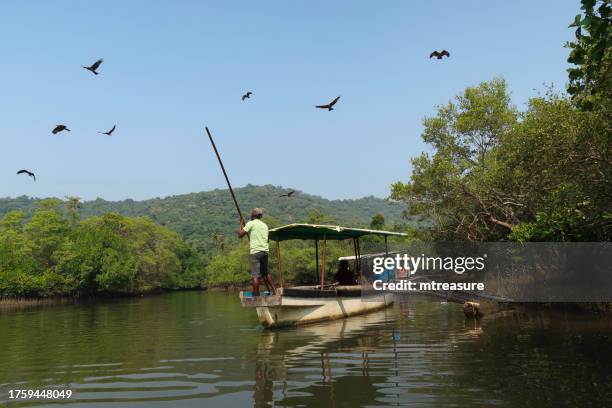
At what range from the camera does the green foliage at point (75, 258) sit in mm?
49175

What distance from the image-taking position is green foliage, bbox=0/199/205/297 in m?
49.2

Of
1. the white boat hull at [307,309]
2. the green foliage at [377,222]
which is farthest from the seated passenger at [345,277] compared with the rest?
the green foliage at [377,222]

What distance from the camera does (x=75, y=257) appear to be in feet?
174

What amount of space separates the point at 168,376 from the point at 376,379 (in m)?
3.69

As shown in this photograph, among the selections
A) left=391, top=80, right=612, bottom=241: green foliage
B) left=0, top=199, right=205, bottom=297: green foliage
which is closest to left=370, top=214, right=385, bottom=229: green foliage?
left=0, top=199, right=205, bottom=297: green foliage

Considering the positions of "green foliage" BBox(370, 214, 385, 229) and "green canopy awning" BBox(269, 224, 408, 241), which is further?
"green foliage" BBox(370, 214, 385, 229)

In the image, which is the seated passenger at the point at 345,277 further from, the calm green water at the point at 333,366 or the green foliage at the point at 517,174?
the green foliage at the point at 517,174

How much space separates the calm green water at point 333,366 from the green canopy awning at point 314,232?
3282 millimetres

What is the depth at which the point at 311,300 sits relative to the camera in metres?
16.1

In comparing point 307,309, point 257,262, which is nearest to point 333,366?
point 257,262

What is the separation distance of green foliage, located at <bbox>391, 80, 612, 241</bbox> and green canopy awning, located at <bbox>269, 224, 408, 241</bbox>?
19.8 ft

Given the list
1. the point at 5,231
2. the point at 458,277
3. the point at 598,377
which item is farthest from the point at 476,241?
the point at 5,231

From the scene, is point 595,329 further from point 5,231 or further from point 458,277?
point 5,231

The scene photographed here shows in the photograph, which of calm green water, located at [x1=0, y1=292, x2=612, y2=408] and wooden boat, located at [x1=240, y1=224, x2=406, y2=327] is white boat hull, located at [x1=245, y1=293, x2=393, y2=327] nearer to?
wooden boat, located at [x1=240, y1=224, x2=406, y2=327]
